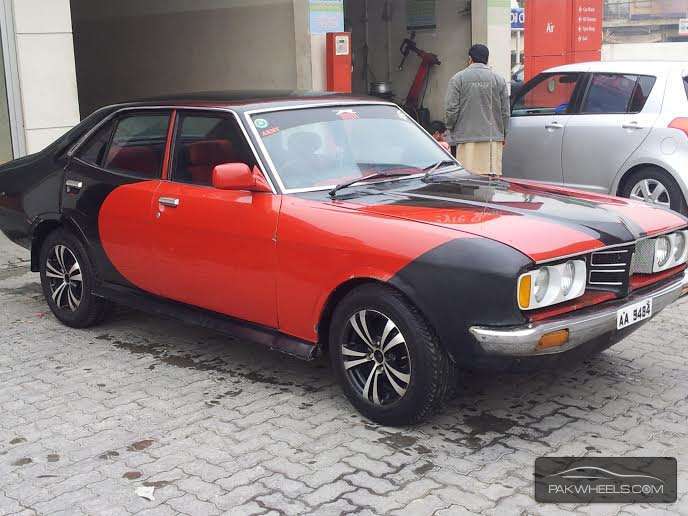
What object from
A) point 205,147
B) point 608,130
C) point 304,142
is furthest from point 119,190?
point 608,130

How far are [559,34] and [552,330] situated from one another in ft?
41.2

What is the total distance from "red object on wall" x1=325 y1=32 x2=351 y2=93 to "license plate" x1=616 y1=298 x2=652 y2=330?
7.95 meters

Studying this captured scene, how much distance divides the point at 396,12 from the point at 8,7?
8.39 m

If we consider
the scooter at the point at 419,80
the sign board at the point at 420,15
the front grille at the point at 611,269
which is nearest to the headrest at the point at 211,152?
the front grille at the point at 611,269

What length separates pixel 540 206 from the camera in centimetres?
469

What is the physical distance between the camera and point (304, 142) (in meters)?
5.22

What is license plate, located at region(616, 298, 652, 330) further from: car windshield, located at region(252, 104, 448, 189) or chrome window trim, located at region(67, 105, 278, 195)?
chrome window trim, located at region(67, 105, 278, 195)

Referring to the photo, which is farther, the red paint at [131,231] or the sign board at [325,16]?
the sign board at [325,16]

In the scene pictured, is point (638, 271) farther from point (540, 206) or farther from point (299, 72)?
point (299, 72)

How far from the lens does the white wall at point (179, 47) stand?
1260 centimetres

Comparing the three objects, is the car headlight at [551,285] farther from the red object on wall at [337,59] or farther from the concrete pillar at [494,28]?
the concrete pillar at [494,28]

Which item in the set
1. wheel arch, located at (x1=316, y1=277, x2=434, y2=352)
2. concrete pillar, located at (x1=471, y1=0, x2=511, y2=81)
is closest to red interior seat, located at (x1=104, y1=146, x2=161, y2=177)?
wheel arch, located at (x1=316, y1=277, x2=434, y2=352)

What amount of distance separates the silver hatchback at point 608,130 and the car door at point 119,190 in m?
5.19

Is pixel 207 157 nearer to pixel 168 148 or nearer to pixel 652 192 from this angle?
pixel 168 148
